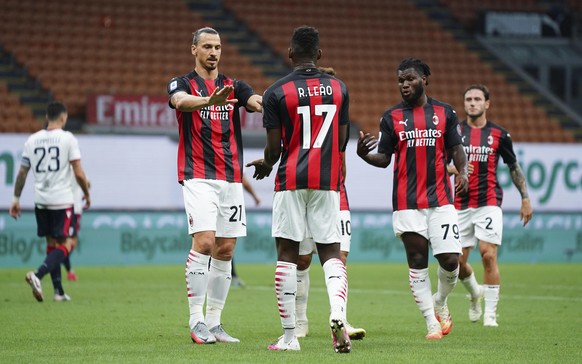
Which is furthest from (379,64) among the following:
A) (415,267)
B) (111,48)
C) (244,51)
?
(415,267)

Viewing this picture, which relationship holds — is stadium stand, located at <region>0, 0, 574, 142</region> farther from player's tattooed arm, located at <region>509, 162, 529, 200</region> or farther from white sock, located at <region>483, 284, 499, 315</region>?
white sock, located at <region>483, 284, 499, 315</region>

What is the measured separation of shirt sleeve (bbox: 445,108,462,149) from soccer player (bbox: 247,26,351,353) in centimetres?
149

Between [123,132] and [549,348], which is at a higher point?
[549,348]

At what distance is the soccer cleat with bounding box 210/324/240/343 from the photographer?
26.8 ft

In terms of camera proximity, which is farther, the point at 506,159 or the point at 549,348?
the point at 506,159

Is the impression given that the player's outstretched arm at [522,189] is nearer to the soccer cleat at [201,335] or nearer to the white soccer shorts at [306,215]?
the white soccer shorts at [306,215]

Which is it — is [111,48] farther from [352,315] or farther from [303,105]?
[303,105]

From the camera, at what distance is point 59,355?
7.30 metres

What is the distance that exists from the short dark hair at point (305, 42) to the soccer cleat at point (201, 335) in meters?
2.04

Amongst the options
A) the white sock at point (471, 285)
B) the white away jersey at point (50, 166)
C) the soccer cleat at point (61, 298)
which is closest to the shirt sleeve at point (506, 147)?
the white sock at point (471, 285)

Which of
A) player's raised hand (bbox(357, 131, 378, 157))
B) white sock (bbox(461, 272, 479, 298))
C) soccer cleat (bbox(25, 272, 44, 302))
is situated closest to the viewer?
player's raised hand (bbox(357, 131, 378, 157))

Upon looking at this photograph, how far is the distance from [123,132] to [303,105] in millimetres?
15757

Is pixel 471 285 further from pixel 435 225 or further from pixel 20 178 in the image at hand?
pixel 20 178

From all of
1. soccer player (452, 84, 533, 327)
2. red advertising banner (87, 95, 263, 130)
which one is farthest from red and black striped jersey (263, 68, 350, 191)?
red advertising banner (87, 95, 263, 130)
